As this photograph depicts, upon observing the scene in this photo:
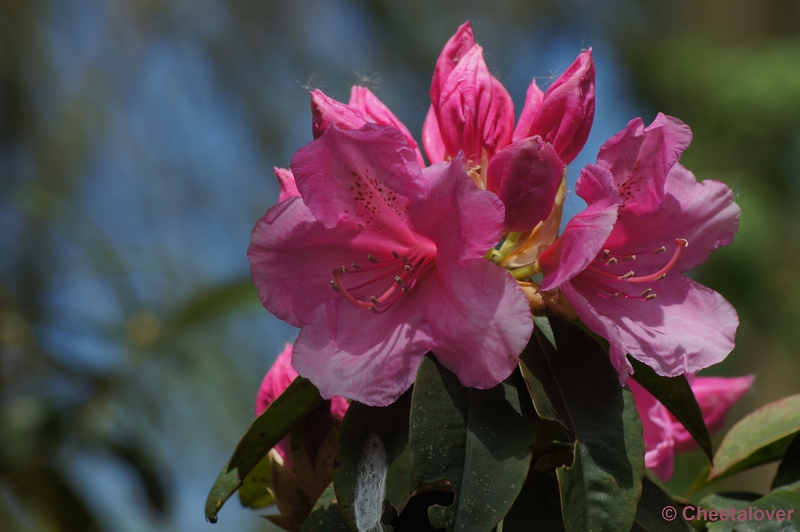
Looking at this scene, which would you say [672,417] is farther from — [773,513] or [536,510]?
[536,510]

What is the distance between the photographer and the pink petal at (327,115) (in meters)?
0.90

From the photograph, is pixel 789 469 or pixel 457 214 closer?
pixel 457 214

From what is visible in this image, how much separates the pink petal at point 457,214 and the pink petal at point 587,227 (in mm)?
85

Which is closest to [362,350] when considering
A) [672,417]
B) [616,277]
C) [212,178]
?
[616,277]

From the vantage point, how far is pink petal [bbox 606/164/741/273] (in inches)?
37.6

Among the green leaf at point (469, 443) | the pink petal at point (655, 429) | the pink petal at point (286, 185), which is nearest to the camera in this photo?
the green leaf at point (469, 443)

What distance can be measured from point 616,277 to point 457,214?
25 cm

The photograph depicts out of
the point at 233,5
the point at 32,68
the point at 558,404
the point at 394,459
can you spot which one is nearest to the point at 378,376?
the point at 394,459

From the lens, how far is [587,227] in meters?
0.83

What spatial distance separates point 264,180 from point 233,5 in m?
1.48

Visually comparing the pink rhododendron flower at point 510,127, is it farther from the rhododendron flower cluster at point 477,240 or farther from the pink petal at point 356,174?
the pink petal at point 356,174

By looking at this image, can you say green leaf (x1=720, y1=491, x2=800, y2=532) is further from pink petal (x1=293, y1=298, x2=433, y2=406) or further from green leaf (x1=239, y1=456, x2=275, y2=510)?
green leaf (x1=239, y1=456, x2=275, y2=510)

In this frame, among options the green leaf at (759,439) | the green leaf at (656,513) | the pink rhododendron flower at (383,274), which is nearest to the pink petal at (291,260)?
the pink rhododendron flower at (383,274)

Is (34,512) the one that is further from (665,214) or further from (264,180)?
(264,180)
